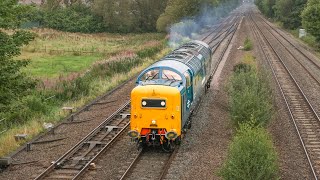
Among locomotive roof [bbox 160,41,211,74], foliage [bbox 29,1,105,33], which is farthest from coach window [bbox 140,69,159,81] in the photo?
foliage [bbox 29,1,105,33]

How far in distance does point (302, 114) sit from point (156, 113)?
918cm

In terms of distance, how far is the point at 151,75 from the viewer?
1777cm

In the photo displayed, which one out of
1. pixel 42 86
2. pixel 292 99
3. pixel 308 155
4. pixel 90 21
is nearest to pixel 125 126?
pixel 308 155

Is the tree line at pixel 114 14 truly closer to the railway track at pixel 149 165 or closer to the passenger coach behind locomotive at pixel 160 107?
the passenger coach behind locomotive at pixel 160 107

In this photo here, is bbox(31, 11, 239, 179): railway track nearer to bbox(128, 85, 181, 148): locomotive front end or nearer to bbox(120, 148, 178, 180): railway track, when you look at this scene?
bbox(120, 148, 178, 180): railway track

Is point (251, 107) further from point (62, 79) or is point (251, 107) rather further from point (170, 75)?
point (62, 79)

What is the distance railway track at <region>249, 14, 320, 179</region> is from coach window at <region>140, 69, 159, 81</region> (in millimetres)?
5919

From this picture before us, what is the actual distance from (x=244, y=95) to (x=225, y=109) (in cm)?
455

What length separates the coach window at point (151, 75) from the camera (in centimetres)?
1764

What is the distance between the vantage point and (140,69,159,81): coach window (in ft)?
57.9

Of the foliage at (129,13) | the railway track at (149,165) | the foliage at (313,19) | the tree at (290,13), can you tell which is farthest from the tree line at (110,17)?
the railway track at (149,165)

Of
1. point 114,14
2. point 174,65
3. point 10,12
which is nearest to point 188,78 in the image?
point 174,65

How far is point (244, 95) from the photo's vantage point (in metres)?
19.1

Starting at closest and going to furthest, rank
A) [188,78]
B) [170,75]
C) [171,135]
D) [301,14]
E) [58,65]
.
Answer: [171,135] → [170,75] → [188,78] → [58,65] → [301,14]
